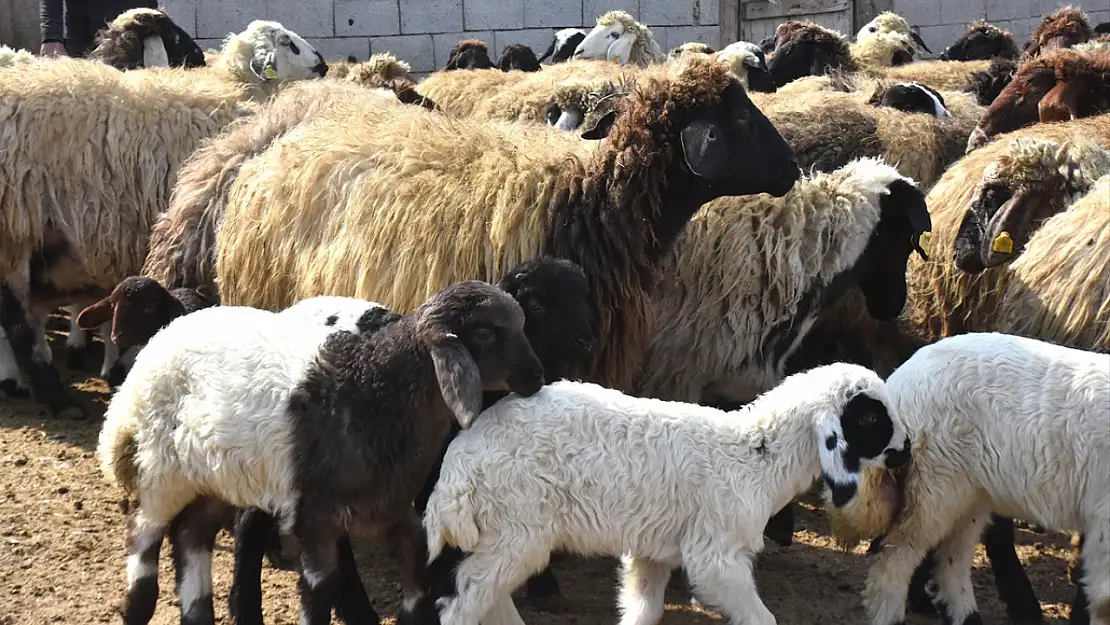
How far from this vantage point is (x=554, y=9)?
16734 millimetres

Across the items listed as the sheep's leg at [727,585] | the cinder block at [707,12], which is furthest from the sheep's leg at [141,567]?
the cinder block at [707,12]

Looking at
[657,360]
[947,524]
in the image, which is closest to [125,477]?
[657,360]

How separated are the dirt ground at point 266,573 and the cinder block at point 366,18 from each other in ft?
37.3

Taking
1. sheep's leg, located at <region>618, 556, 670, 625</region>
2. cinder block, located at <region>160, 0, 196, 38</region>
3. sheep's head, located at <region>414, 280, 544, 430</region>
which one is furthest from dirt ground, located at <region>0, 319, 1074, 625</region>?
cinder block, located at <region>160, 0, 196, 38</region>

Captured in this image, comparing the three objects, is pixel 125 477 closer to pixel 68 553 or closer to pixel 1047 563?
pixel 68 553

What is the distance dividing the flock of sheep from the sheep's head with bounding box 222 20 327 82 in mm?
2077

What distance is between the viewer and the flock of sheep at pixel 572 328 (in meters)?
3.90

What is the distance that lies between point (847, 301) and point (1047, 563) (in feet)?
4.58

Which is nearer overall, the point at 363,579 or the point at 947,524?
the point at 947,524

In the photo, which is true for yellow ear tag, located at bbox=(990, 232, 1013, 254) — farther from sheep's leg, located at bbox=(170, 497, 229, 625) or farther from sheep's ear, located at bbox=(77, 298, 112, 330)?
sheep's ear, located at bbox=(77, 298, 112, 330)

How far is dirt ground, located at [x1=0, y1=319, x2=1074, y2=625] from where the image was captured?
467 cm

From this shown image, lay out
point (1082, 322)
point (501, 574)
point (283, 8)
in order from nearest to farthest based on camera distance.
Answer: point (501, 574), point (1082, 322), point (283, 8)

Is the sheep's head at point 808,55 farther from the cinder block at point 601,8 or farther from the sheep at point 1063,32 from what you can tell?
the cinder block at point 601,8

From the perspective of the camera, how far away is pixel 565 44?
15.4 metres
